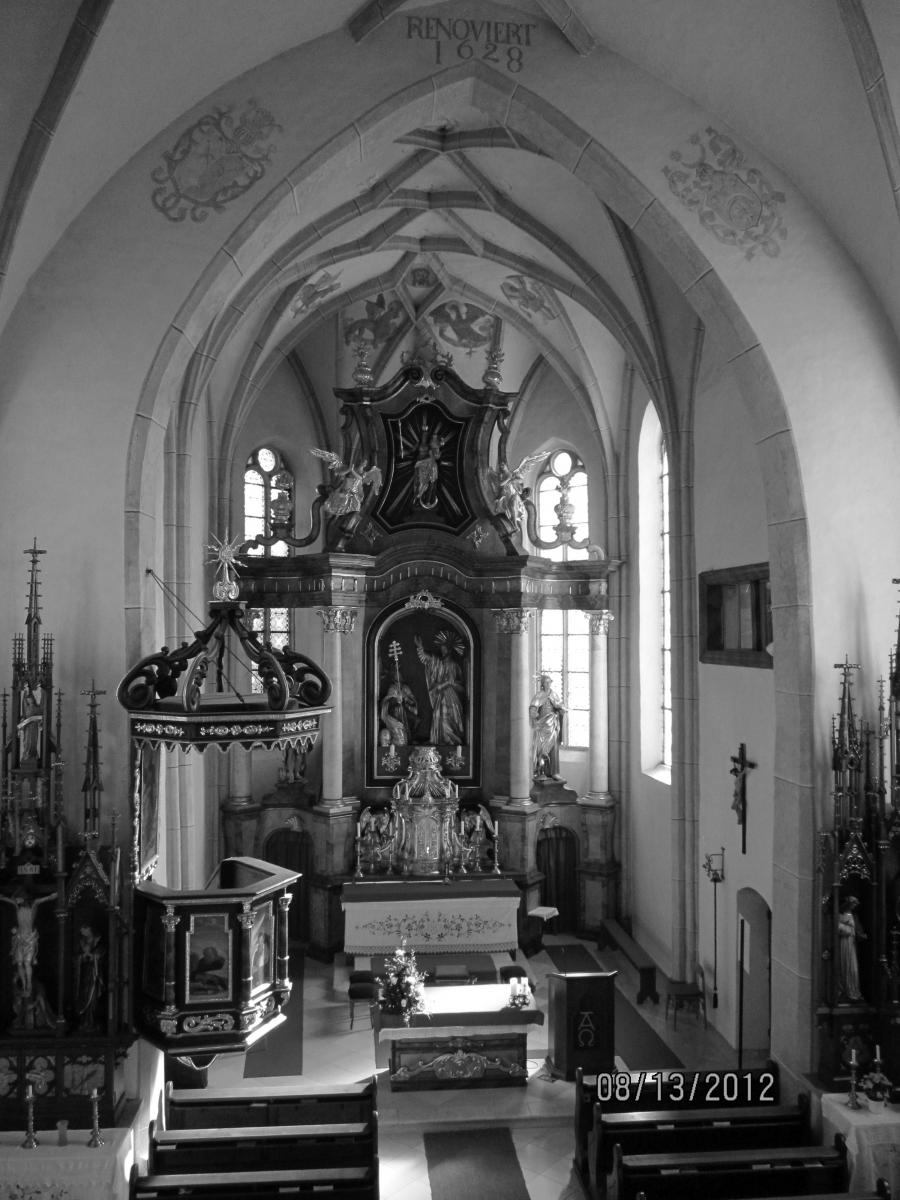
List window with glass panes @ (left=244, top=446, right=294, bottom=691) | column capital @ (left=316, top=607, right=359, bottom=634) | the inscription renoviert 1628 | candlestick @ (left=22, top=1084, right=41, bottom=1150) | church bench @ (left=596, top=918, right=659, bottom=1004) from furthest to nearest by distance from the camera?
window with glass panes @ (left=244, top=446, right=294, bottom=691) < column capital @ (left=316, top=607, right=359, bottom=634) < church bench @ (left=596, top=918, right=659, bottom=1004) < the inscription renoviert 1628 < candlestick @ (left=22, top=1084, right=41, bottom=1150)

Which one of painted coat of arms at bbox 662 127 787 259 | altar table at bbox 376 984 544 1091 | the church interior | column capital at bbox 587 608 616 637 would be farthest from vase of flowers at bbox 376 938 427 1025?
painted coat of arms at bbox 662 127 787 259

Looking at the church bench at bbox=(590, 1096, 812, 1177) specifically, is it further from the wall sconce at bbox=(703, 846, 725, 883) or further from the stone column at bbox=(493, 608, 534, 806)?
the stone column at bbox=(493, 608, 534, 806)

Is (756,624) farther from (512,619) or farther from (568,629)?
(568,629)

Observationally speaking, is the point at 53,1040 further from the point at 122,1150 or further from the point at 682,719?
the point at 682,719

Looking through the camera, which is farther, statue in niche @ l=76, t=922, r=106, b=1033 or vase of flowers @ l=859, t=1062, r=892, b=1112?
vase of flowers @ l=859, t=1062, r=892, b=1112

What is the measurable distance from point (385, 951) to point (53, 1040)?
26.1 ft

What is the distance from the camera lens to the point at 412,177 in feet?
47.1

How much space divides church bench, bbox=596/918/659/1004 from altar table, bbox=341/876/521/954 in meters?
1.81

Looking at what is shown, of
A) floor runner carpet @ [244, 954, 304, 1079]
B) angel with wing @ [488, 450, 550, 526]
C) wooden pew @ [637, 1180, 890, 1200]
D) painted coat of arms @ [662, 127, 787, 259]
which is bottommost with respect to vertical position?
floor runner carpet @ [244, 954, 304, 1079]

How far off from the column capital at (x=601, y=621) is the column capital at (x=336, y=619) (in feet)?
13.9

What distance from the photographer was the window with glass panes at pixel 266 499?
64.7ft

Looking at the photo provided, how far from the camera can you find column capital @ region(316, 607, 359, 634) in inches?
705

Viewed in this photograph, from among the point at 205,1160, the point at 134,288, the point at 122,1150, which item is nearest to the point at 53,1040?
the point at 122,1150

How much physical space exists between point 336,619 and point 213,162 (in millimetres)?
9293
